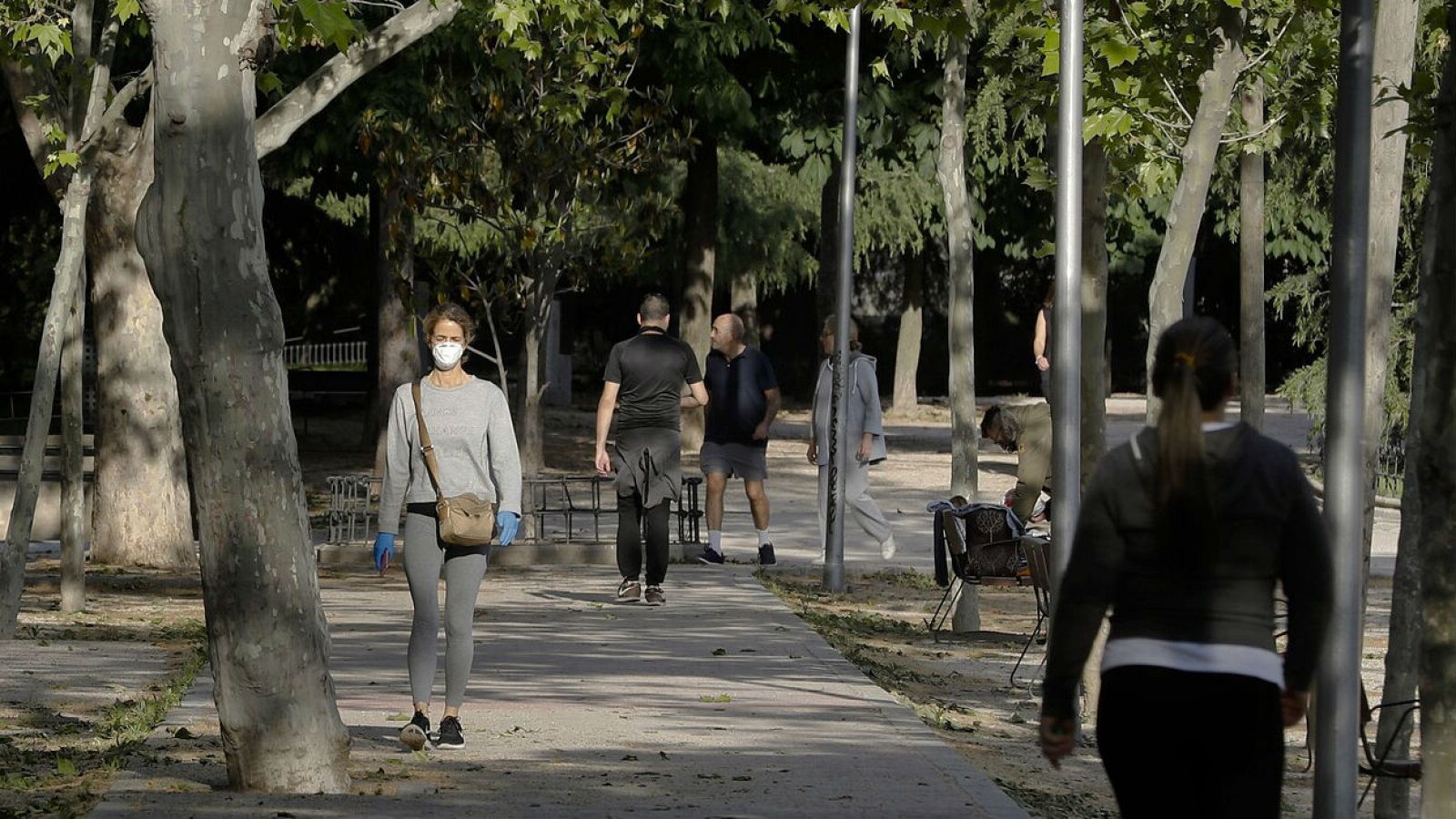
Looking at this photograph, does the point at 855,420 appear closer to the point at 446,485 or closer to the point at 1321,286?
the point at 446,485

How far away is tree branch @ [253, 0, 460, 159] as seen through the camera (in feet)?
52.3

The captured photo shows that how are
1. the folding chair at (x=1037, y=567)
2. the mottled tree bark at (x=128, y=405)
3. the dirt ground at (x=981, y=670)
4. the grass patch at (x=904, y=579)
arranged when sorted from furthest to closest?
the grass patch at (x=904, y=579), the mottled tree bark at (x=128, y=405), the folding chair at (x=1037, y=567), the dirt ground at (x=981, y=670)

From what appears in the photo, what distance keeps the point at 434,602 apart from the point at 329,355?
4252cm

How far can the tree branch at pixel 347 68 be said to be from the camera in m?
15.9

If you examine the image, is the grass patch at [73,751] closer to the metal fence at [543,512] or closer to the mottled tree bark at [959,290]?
the mottled tree bark at [959,290]

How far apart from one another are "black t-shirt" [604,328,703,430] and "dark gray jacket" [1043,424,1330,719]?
9765 mm

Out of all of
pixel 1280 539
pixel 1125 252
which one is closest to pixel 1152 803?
pixel 1280 539

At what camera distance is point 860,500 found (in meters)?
17.5

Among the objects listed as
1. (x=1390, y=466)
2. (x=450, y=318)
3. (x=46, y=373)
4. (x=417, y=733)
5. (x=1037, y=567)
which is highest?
(x=450, y=318)

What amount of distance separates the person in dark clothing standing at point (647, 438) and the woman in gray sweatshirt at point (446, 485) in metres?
5.38

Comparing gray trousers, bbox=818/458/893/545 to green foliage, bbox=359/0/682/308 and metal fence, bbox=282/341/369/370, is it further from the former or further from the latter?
metal fence, bbox=282/341/369/370

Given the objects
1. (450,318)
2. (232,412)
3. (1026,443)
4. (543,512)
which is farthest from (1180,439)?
(543,512)

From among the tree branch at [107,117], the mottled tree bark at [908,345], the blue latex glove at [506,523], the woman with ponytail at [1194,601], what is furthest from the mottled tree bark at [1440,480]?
the mottled tree bark at [908,345]

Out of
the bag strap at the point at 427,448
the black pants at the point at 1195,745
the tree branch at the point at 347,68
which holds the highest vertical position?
the tree branch at the point at 347,68
